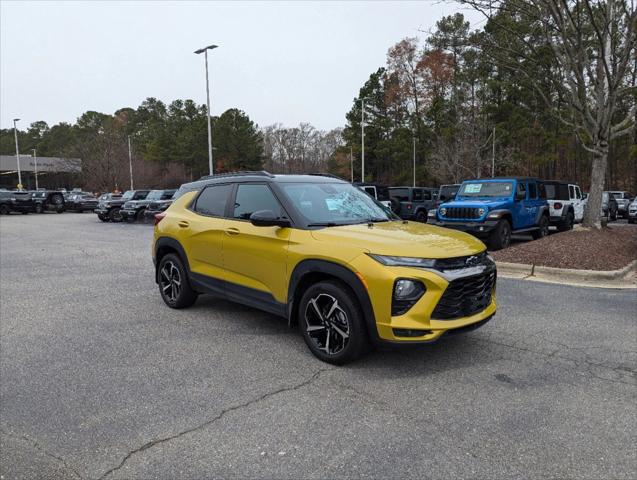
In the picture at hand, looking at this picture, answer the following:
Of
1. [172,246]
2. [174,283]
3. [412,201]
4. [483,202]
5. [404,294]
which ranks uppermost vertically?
[483,202]

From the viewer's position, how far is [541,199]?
544 inches

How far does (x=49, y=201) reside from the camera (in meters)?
37.9

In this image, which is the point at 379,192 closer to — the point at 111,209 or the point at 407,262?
the point at 407,262

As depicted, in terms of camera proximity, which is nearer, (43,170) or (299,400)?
(299,400)

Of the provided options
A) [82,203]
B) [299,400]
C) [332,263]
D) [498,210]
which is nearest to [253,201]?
[332,263]

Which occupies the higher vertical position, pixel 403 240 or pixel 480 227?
pixel 403 240

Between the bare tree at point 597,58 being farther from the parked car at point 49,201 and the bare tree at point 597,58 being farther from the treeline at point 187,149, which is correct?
the treeline at point 187,149

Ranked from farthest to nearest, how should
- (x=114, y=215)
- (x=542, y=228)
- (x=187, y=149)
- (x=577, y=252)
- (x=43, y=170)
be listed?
(x=43, y=170) → (x=187, y=149) → (x=114, y=215) → (x=542, y=228) → (x=577, y=252)

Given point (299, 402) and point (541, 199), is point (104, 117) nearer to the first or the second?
point (541, 199)

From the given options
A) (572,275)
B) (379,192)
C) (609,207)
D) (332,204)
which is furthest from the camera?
(609,207)

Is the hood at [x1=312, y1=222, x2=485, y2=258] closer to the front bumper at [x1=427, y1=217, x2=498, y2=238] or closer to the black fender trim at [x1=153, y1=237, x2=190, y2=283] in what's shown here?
the black fender trim at [x1=153, y1=237, x2=190, y2=283]

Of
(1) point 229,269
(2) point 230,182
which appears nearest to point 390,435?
(1) point 229,269

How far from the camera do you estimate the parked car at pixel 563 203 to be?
15.5 meters

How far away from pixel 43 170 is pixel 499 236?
252ft
